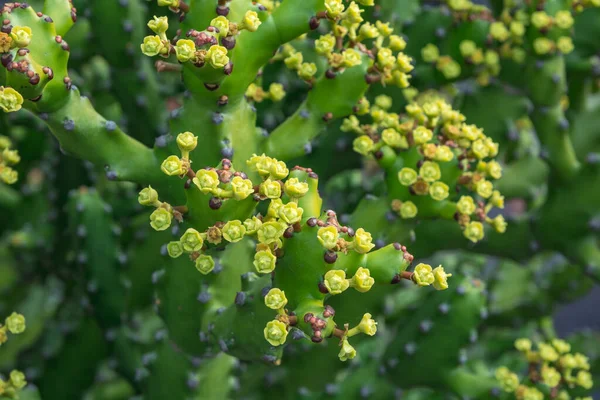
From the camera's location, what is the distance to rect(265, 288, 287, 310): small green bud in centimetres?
115

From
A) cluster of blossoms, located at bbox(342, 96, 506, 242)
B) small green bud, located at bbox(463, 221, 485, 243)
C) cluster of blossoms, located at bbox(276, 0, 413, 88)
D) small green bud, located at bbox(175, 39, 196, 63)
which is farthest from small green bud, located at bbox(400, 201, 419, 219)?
small green bud, located at bbox(175, 39, 196, 63)

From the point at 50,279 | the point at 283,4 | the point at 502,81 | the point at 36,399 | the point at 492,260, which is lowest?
the point at 492,260

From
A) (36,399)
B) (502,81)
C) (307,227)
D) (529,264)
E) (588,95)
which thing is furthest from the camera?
(529,264)

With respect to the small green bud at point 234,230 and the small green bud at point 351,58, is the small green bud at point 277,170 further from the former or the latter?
the small green bud at point 351,58

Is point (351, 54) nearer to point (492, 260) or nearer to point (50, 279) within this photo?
point (50, 279)

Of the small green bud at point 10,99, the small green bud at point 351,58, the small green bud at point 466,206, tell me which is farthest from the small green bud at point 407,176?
the small green bud at point 10,99

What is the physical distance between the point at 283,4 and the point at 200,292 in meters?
0.59

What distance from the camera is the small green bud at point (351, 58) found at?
1.43 m

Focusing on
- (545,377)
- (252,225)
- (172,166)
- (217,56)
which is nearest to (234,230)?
(252,225)

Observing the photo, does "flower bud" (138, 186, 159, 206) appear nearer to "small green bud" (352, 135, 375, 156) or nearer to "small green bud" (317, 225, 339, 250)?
"small green bud" (317, 225, 339, 250)

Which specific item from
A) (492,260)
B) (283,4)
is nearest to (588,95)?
(492,260)

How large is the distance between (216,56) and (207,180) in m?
0.20

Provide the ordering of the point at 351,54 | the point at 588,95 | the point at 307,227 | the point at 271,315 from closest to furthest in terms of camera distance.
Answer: the point at 307,227, the point at 271,315, the point at 351,54, the point at 588,95

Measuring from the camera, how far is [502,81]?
7.02ft
